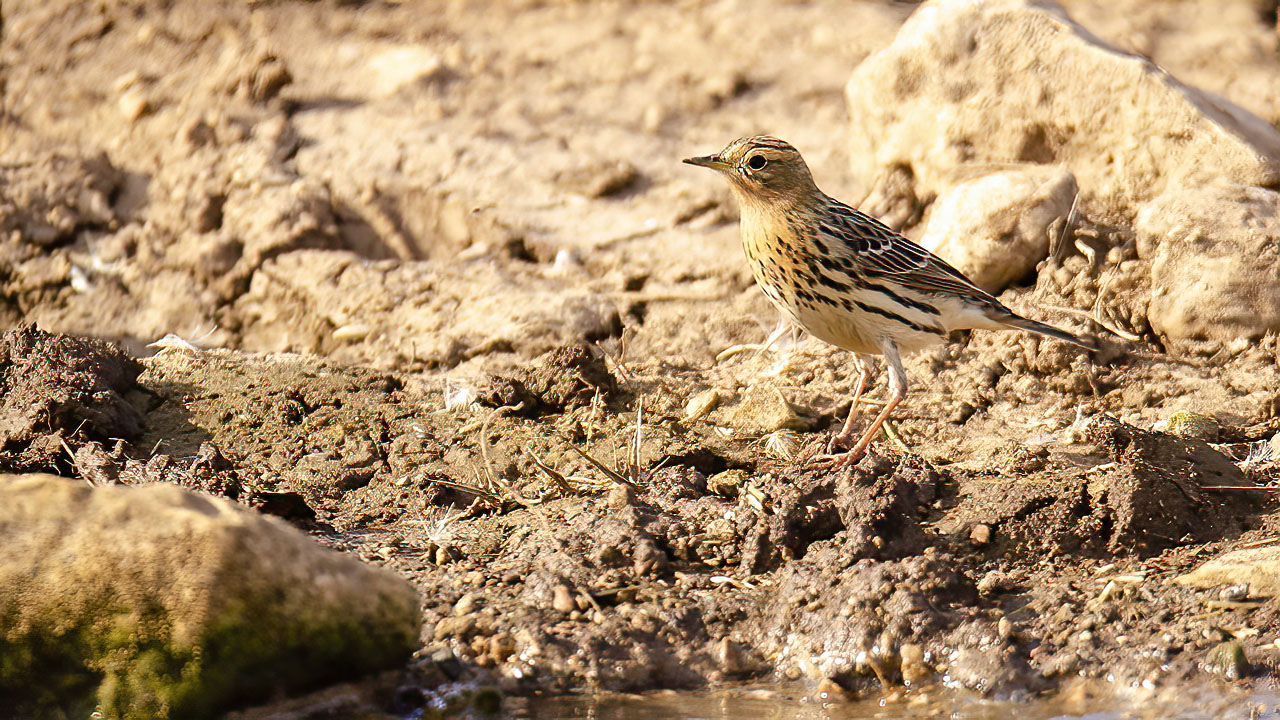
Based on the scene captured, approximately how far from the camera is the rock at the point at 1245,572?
14.4 feet

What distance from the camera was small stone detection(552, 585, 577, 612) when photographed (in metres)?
4.57

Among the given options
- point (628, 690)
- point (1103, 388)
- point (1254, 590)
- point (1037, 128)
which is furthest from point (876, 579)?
point (1037, 128)

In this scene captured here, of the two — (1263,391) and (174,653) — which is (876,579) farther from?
(1263,391)

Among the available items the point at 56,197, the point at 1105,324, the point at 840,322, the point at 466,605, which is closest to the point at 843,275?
the point at 840,322

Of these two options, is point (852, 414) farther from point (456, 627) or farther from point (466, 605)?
point (456, 627)

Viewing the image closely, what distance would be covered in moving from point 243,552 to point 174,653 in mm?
342

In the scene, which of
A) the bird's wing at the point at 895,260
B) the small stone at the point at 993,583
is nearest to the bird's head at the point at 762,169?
the bird's wing at the point at 895,260

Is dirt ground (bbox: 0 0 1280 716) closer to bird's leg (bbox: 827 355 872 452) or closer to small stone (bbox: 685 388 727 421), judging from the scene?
small stone (bbox: 685 388 727 421)

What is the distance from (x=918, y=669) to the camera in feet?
14.1

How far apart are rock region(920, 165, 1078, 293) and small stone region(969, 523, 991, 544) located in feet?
7.26

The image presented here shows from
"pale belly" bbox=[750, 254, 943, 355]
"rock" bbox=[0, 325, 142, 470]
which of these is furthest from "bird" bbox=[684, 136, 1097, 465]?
"rock" bbox=[0, 325, 142, 470]

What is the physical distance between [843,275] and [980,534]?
4.58 feet

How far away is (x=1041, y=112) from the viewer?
23.6 ft

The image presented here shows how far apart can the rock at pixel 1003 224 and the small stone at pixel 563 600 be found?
10.6ft
